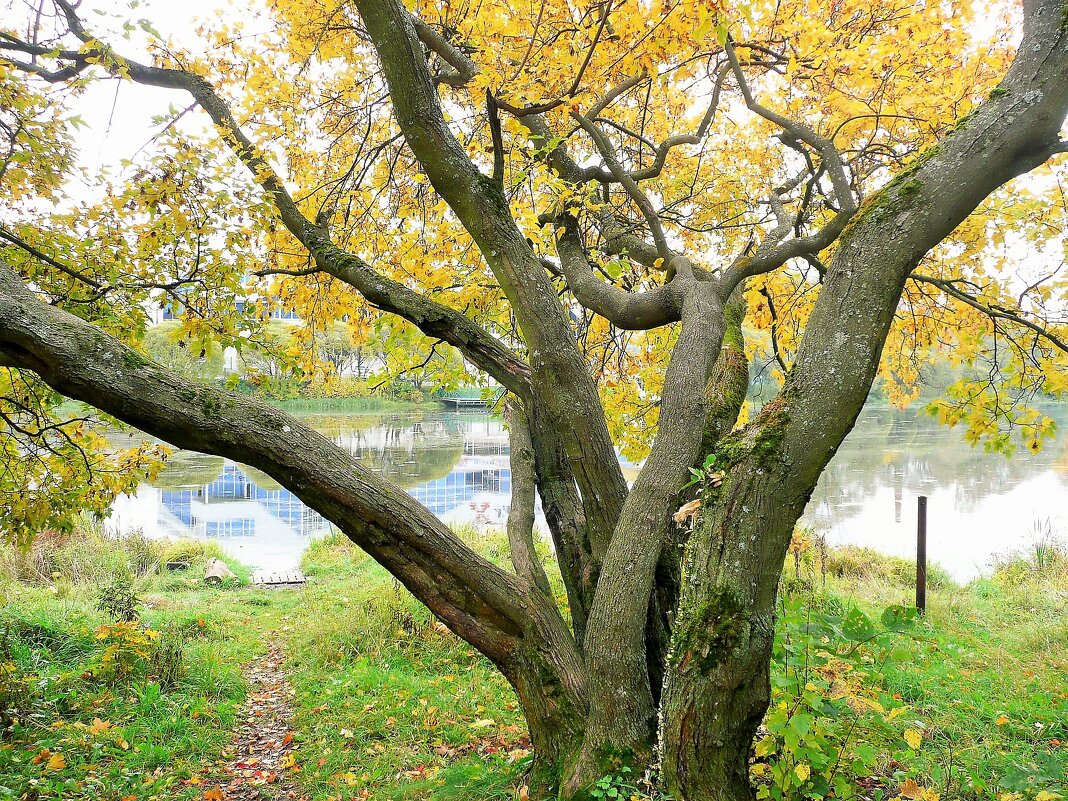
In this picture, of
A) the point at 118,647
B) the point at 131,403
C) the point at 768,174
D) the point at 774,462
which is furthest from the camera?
the point at 768,174

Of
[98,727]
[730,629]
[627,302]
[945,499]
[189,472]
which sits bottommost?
[945,499]

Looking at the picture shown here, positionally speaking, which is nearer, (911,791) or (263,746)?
(911,791)

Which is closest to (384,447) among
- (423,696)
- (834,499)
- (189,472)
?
(189,472)

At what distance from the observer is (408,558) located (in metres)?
2.63

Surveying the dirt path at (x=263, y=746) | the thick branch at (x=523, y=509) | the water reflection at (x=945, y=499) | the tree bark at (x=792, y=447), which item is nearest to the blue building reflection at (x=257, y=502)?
the dirt path at (x=263, y=746)

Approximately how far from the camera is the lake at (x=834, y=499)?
438 inches

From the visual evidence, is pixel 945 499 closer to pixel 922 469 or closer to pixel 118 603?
Answer: pixel 922 469

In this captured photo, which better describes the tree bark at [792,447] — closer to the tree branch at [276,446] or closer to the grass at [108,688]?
the tree branch at [276,446]

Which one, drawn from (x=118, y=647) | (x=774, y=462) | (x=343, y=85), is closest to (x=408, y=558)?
(x=774, y=462)

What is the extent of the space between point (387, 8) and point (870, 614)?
6551 millimetres

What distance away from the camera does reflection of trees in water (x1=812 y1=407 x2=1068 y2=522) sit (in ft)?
49.0

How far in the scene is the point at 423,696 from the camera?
477 cm

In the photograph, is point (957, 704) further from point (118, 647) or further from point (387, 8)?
point (118, 647)

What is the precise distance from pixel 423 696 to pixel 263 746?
114 cm
